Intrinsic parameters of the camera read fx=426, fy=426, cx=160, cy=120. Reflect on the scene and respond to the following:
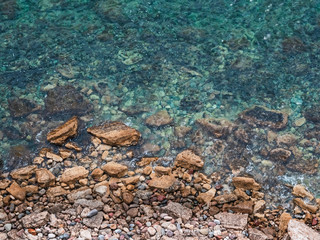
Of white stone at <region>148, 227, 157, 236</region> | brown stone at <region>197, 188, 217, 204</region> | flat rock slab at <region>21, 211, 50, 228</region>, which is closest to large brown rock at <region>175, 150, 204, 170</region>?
brown stone at <region>197, 188, 217, 204</region>

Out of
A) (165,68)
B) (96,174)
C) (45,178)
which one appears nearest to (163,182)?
(96,174)

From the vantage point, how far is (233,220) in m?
5.43

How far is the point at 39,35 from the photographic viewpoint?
8.62 m

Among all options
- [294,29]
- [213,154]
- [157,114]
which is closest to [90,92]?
[157,114]

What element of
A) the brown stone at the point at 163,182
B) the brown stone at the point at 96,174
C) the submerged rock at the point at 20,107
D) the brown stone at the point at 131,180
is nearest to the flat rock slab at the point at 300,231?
the brown stone at the point at 163,182

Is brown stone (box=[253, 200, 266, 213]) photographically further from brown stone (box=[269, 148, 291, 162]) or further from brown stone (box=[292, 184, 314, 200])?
brown stone (box=[269, 148, 291, 162])

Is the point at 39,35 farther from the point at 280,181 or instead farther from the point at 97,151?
the point at 280,181

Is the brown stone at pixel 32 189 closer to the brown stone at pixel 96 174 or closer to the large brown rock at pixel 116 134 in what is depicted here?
the brown stone at pixel 96 174

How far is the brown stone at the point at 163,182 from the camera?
5785mm

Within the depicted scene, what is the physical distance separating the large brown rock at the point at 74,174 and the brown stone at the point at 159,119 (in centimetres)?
140

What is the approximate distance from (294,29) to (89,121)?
4616 millimetres

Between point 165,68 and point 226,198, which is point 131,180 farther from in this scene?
point 165,68

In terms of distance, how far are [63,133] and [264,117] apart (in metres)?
3.22

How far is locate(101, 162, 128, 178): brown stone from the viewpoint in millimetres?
6004
